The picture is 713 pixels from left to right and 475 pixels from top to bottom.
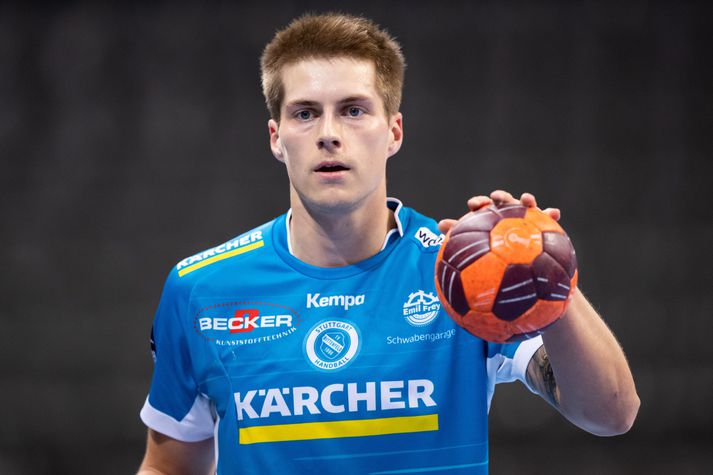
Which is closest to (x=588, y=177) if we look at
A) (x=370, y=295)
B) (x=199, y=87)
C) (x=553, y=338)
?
(x=199, y=87)

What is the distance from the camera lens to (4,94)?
191 inches

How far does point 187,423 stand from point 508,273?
1.14 meters

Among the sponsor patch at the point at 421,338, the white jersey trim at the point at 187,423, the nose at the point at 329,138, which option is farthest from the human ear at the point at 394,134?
the white jersey trim at the point at 187,423

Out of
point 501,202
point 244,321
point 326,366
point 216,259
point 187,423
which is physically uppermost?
point 501,202

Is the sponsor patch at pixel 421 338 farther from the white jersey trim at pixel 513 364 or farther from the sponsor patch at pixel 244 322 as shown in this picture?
the sponsor patch at pixel 244 322

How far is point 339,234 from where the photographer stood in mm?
2230

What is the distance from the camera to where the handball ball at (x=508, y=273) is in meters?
1.62

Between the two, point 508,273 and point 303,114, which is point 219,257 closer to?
point 303,114

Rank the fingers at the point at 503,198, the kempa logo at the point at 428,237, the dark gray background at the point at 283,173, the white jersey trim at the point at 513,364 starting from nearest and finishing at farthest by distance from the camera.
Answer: the fingers at the point at 503,198 < the white jersey trim at the point at 513,364 < the kempa logo at the point at 428,237 < the dark gray background at the point at 283,173

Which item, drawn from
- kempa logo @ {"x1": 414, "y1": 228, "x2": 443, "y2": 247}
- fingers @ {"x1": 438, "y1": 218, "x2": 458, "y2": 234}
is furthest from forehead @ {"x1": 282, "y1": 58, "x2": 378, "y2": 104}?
fingers @ {"x1": 438, "y1": 218, "x2": 458, "y2": 234}

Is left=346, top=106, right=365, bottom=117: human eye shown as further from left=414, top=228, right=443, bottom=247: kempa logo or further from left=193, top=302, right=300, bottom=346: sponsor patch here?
left=193, top=302, right=300, bottom=346: sponsor patch

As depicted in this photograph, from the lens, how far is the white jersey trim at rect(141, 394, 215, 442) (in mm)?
2295

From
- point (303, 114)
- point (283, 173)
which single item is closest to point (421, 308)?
point (303, 114)

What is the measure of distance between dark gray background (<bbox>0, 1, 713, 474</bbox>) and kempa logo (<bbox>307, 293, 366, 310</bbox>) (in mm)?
2605
